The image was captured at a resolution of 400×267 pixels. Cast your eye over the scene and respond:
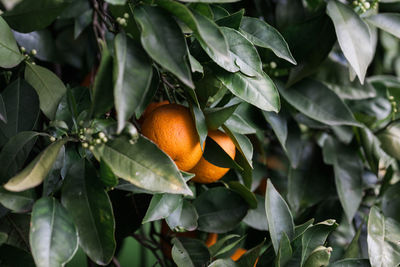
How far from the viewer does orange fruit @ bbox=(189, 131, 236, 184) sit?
645mm

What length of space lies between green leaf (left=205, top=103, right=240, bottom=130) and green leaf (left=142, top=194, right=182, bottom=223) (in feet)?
0.38

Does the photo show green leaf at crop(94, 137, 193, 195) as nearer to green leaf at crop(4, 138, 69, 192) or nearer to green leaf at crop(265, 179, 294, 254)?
green leaf at crop(4, 138, 69, 192)

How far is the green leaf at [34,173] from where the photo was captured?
1.54 ft

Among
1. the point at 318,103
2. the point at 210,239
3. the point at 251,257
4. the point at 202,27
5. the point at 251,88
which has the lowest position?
the point at 210,239

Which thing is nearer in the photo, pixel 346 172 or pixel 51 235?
pixel 51 235

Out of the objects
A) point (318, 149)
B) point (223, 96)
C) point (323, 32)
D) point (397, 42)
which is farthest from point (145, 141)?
point (397, 42)

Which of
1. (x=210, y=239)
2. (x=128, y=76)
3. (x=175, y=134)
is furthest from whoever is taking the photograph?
(x=210, y=239)

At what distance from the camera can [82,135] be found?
22.3 inches

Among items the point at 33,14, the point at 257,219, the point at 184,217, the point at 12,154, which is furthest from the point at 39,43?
the point at 257,219

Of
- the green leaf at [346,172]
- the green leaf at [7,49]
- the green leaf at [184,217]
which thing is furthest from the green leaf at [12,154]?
the green leaf at [346,172]

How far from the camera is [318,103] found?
80 centimetres

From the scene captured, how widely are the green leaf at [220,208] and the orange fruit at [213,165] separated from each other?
0.30ft

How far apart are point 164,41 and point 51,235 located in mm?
250

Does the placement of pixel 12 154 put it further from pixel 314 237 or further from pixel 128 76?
pixel 314 237
